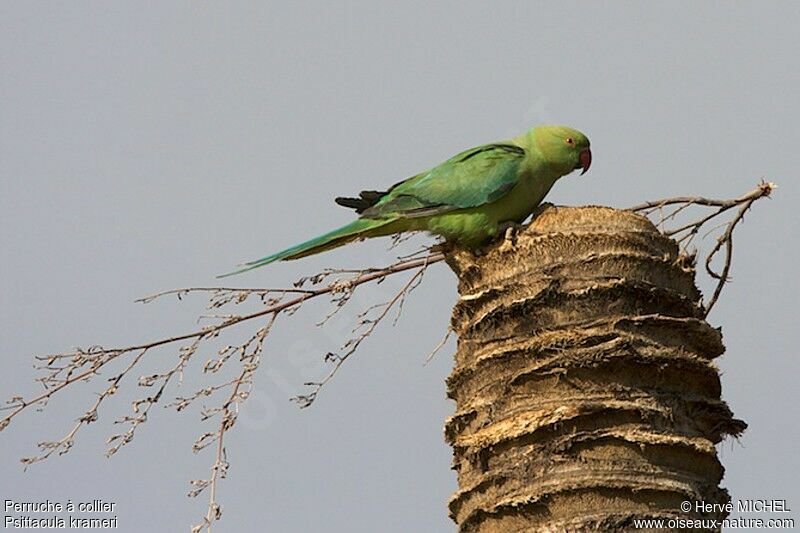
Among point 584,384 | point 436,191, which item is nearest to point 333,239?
point 436,191

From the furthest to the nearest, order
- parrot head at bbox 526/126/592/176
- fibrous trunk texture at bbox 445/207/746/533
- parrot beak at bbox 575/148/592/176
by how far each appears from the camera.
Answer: parrot beak at bbox 575/148/592/176
parrot head at bbox 526/126/592/176
fibrous trunk texture at bbox 445/207/746/533

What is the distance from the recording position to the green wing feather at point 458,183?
661cm

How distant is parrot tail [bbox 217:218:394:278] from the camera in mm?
6680

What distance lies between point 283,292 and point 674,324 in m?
1.94

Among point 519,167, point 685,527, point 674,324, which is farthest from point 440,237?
point 685,527

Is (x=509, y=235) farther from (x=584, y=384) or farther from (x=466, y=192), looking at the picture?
(x=466, y=192)

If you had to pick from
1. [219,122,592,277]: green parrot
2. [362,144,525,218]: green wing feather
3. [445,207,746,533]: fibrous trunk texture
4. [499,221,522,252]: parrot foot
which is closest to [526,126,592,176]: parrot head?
[219,122,592,277]: green parrot

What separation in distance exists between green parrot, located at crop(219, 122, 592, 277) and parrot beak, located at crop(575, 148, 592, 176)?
0.43 feet

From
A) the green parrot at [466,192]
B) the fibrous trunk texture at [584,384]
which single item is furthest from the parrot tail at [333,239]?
the fibrous trunk texture at [584,384]

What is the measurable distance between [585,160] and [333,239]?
171 centimetres

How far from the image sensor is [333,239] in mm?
6816

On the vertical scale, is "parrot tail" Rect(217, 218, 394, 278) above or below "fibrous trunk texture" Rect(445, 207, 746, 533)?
above

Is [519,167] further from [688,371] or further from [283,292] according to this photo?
[688,371]

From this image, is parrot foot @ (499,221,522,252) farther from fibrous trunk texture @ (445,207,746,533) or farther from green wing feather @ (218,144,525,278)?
green wing feather @ (218,144,525,278)
